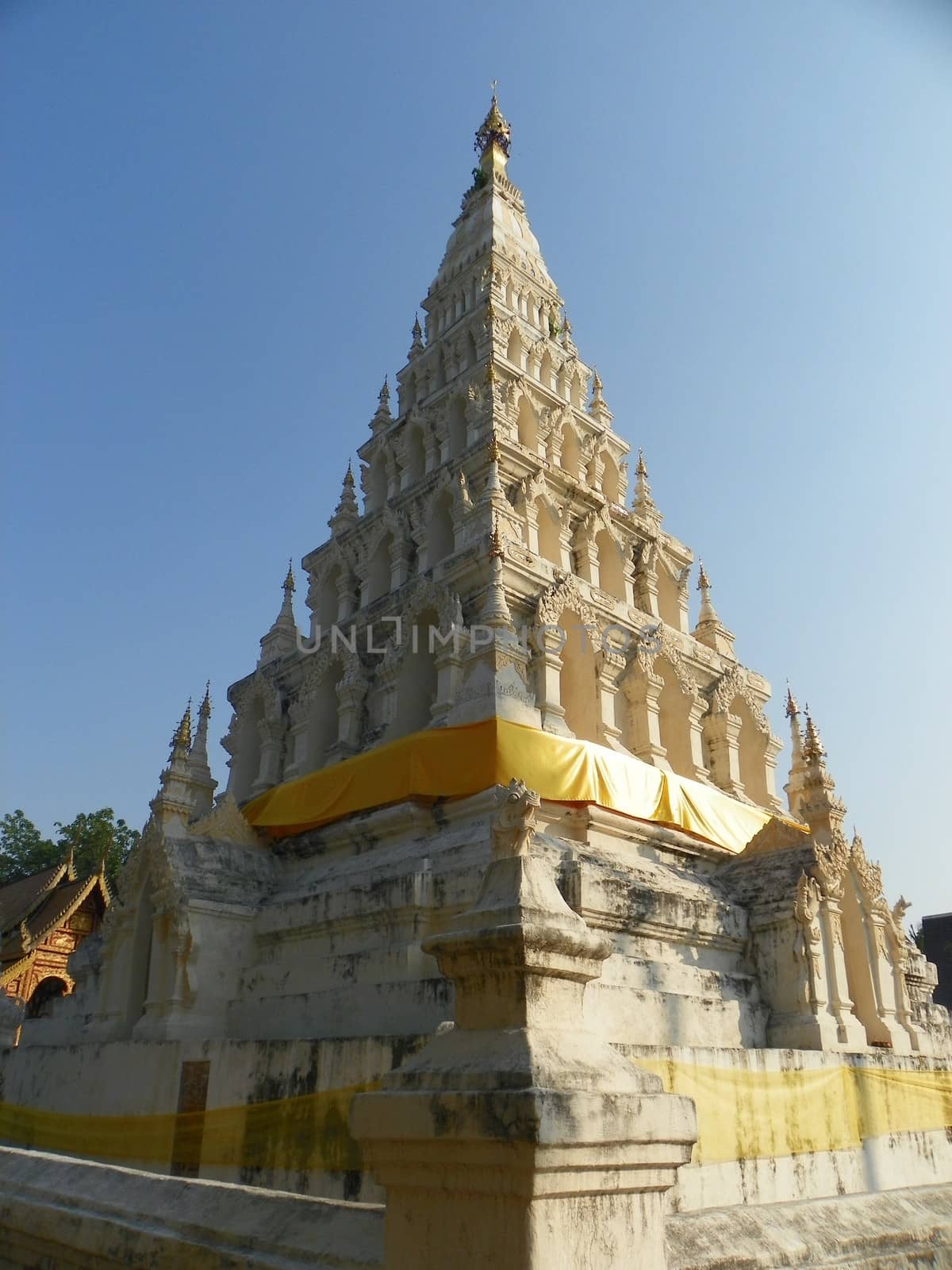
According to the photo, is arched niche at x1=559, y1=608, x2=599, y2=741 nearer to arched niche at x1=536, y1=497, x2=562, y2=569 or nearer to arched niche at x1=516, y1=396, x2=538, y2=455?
arched niche at x1=536, y1=497, x2=562, y2=569

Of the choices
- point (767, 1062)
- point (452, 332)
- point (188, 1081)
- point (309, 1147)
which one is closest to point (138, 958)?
point (188, 1081)

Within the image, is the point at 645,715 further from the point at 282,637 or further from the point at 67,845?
the point at 67,845

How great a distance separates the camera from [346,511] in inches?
958

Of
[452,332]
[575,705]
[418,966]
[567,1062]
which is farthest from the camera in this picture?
[452,332]

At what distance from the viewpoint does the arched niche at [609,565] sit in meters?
20.7

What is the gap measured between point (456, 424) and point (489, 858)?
13.4 meters

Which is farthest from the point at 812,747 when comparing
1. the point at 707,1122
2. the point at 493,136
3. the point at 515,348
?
the point at 493,136

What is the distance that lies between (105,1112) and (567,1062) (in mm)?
9270

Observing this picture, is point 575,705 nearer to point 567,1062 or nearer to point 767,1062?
point 767,1062

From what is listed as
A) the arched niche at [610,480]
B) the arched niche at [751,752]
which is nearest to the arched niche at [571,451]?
the arched niche at [610,480]

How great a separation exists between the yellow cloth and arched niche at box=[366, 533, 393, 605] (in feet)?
21.8

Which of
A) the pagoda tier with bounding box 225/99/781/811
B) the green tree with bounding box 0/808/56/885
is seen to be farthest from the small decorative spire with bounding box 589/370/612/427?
the green tree with bounding box 0/808/56/885

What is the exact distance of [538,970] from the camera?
12.0 feet

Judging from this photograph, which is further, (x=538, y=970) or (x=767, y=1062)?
(x=767, y=1062)
